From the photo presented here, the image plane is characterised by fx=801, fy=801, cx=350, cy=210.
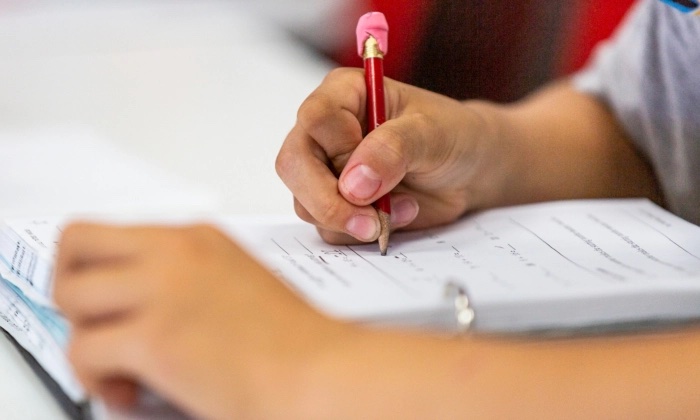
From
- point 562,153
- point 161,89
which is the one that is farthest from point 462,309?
point 161,89

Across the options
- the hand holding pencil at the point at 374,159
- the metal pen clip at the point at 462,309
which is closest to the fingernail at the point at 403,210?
the hand holding pencil at the point at 374,159

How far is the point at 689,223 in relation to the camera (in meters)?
0.46

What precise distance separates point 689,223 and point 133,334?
33 cm

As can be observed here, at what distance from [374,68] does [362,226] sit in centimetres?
9

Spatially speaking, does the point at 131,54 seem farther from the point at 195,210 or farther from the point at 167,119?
the point at 195,210

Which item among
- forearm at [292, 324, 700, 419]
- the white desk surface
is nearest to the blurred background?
the white desk surface

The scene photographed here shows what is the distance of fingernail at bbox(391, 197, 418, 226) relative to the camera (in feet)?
1.51

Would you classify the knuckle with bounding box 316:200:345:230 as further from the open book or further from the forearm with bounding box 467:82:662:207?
the forearm with bounding box 467:82:662:207

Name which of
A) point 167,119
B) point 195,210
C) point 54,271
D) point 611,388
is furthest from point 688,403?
point 167,119

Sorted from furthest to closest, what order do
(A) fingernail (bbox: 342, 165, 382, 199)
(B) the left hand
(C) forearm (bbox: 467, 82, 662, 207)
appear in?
(C) forearm (bbox: 467, 82, 662, 207)
(A) fingernail (bbox: 342, 165, 382, 199)
(B) the left hand

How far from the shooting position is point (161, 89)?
2.81 ft

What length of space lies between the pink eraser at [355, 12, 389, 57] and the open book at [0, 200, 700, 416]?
4.3 inches

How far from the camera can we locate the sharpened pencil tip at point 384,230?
0.42 metres

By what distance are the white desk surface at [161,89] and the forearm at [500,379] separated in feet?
0.46
